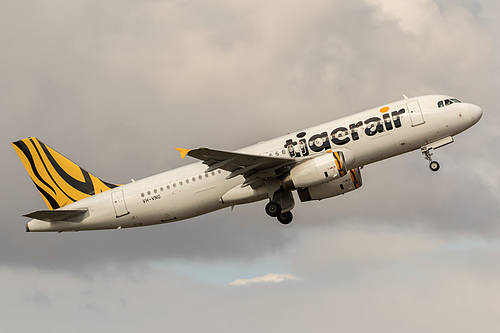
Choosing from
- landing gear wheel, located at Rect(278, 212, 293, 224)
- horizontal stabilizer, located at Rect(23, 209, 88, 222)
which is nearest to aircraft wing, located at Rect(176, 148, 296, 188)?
landing gear wheel, located at Rect(278, 212, 293, 224)

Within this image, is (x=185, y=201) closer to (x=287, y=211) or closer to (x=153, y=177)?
(x=153, y=177)

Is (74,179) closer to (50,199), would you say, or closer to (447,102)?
(50,199)

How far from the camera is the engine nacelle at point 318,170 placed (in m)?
46.0

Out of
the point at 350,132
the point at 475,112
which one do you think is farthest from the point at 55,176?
the point at 475,112

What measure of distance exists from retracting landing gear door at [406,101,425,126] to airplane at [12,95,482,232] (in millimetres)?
64

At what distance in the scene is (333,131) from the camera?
4756cm

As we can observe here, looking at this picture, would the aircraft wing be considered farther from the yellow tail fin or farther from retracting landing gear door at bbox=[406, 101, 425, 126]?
the yellow tail fin

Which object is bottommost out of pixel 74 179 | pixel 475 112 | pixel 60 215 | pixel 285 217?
pixel 285 217

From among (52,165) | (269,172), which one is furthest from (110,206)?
(269,172)

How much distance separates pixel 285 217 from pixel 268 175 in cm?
438

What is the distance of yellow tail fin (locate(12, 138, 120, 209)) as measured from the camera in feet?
176

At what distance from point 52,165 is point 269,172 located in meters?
17.4

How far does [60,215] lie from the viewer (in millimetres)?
51156

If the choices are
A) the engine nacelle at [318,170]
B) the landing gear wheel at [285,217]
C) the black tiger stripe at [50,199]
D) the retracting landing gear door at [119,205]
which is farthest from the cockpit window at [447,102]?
the black tiger stripe at [50,199]
